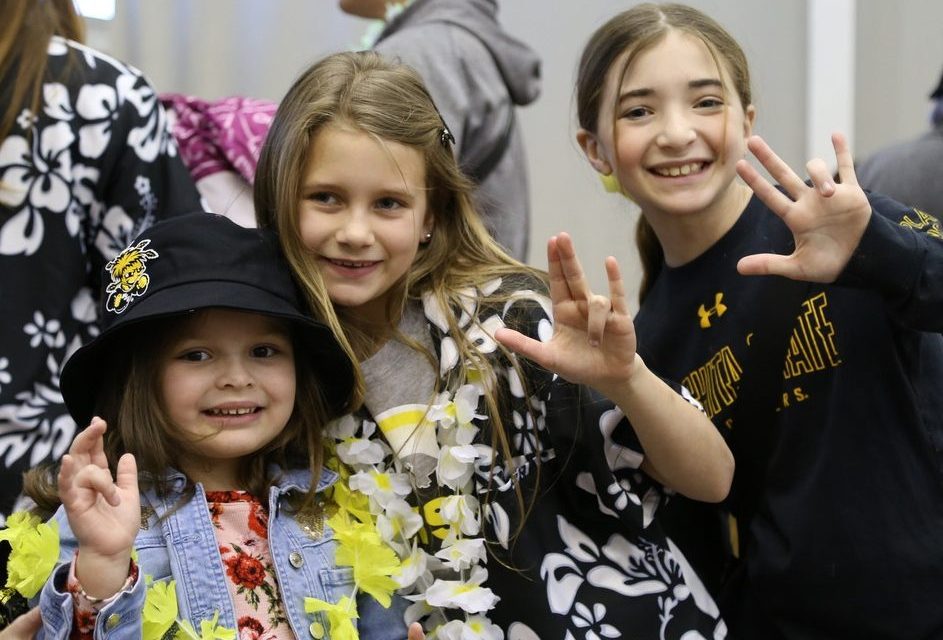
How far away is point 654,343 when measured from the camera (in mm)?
1953

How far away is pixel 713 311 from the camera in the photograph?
6.10 feet

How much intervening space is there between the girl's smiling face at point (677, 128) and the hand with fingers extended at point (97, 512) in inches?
36.7

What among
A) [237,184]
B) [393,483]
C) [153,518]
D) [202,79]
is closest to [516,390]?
[393,483]

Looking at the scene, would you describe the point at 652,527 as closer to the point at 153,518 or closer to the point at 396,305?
the point at 396,305

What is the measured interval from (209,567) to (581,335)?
566 millimetres

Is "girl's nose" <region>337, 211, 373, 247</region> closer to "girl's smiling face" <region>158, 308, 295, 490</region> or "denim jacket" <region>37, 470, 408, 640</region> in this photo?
"girl's smiling face" <region>158, 308, 295, 490</region>

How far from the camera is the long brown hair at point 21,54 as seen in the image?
6.01 ft

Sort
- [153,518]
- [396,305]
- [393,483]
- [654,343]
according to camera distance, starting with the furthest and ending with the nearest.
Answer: [654,343], [396,305], [393,483], [153,518]

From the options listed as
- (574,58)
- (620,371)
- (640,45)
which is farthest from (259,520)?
(574,58)

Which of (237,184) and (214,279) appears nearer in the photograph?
(214,279)

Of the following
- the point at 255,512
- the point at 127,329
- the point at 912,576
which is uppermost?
the point at 127,329

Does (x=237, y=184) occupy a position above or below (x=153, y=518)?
above

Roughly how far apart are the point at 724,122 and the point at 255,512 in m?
0.94

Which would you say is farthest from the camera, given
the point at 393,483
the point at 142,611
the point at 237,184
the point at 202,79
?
the point at 202,79
